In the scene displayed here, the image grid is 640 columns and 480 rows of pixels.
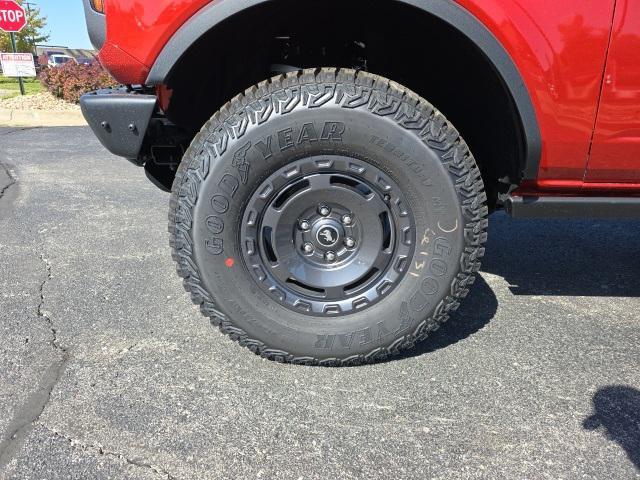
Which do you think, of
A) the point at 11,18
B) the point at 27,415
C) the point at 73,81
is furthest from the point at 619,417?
the point at 11,18

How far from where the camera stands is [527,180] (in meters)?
2.17

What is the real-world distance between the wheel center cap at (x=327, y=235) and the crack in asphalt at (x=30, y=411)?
1.22m

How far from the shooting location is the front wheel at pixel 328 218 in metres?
1.99

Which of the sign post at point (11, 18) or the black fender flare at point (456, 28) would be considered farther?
the sign post at point (11, 18)

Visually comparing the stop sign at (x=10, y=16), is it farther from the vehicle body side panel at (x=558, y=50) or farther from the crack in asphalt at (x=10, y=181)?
the vehicle body side panel at (x=558, y=50)

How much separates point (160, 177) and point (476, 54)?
1.79m

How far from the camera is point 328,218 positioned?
2.14m

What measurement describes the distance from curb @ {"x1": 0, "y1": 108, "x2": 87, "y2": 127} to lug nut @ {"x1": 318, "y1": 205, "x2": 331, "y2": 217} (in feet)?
35.6

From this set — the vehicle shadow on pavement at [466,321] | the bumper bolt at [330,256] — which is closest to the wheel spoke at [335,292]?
the bumper bolt at [330,256]


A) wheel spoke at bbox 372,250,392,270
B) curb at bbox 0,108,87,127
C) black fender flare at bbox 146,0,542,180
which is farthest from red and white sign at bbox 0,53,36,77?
wheel spoke at bbox 372,250,392,270

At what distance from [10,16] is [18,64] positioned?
152 cm

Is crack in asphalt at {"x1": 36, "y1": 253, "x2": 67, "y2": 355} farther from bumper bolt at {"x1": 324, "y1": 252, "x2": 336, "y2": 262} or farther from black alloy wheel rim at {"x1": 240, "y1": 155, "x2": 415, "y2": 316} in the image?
bumper bolt at {"x1": 324, "y1": 252, "x2": 336, "y2": 262}

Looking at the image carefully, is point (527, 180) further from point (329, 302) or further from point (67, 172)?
point (67, 172)

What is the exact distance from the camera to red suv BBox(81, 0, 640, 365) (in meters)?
1.90
